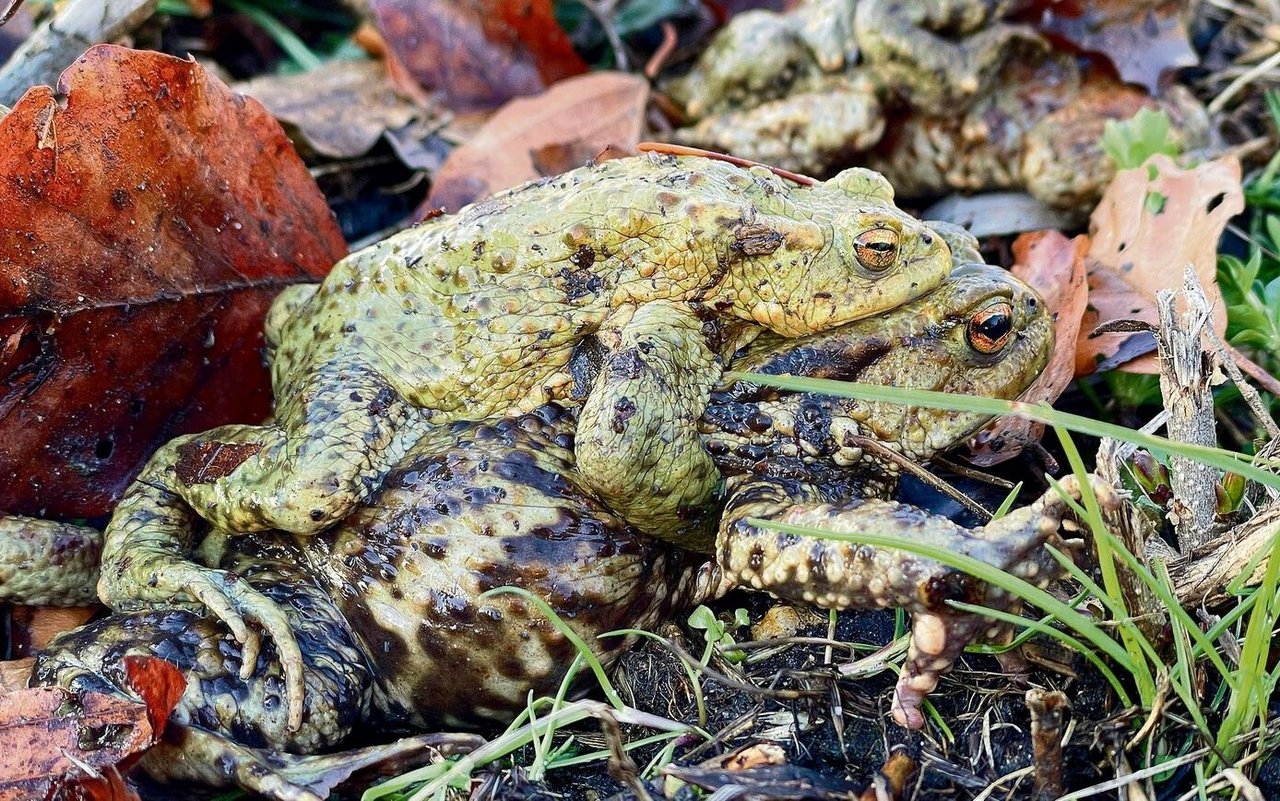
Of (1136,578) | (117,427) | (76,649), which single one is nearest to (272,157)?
(117,427)

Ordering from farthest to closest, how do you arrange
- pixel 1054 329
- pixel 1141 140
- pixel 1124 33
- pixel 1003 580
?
pixel 1124 33 < pixel 1141 140 < pixel 1054 329 < pixel 1003 580

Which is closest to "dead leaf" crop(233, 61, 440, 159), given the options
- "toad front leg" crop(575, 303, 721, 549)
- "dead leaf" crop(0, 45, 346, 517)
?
"dead leaf" crop(0, 45, 346, 517)

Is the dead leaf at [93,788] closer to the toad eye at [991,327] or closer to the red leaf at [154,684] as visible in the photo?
the red leaf at [154,684]

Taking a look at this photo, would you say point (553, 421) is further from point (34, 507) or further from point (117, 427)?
point (34, 507)

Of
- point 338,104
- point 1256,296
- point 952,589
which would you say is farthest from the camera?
point 338,104

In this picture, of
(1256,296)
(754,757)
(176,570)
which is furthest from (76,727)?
(1256,296)

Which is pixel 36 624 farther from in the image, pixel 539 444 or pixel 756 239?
pixel 756 239

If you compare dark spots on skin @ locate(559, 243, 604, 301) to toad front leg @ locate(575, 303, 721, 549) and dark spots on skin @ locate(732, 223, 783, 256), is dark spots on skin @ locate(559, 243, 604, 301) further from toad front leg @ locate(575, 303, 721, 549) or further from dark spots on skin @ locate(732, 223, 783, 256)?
dark spots on skin @ locate(732, 223, 783, 256)
